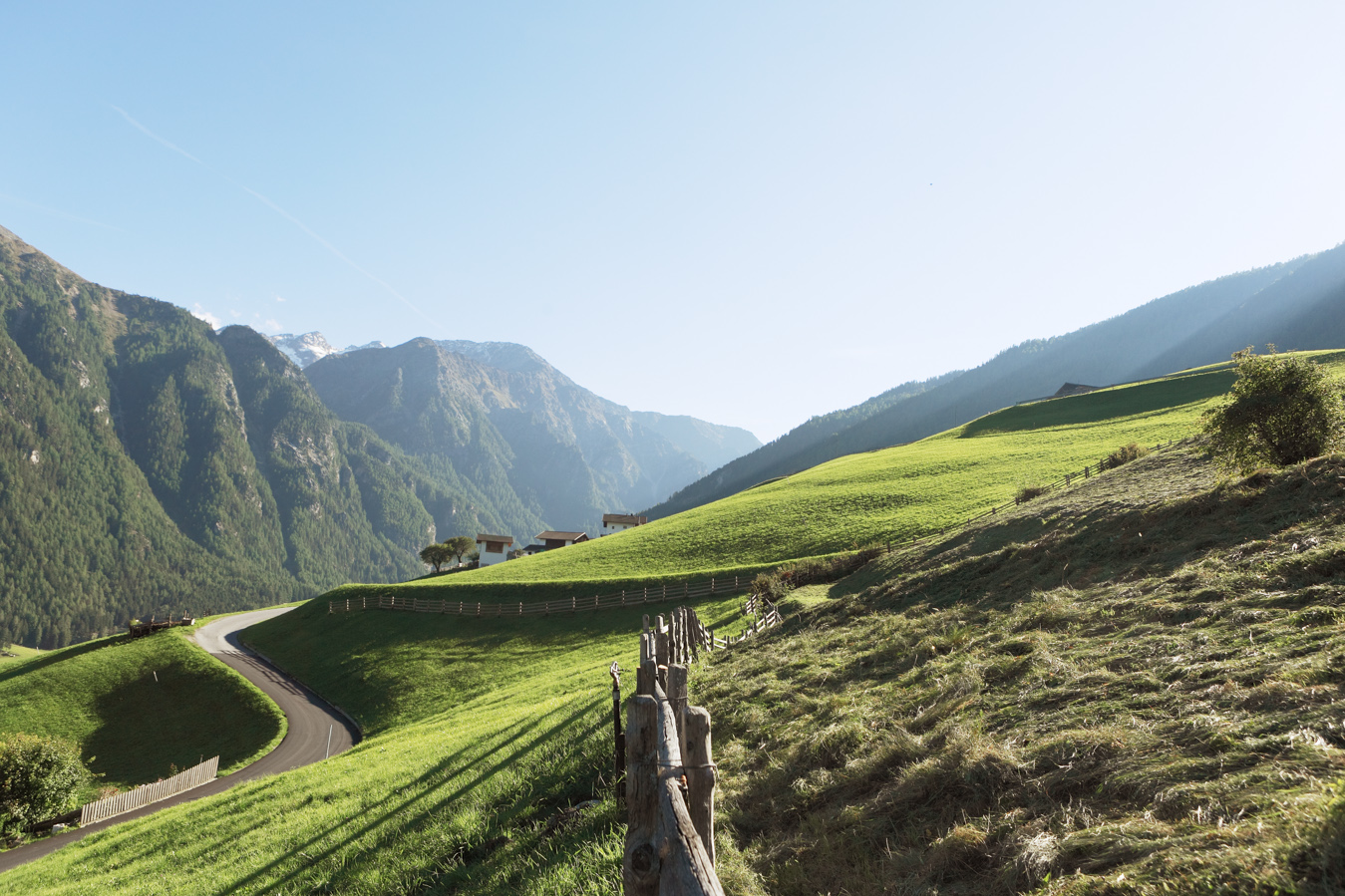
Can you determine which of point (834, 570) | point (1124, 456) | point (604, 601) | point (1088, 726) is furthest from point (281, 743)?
point (1124, 456)

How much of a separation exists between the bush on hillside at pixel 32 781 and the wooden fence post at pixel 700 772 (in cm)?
4249

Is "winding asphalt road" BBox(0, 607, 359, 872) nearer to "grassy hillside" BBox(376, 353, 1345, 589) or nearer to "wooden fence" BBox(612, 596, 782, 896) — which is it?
"grassy hillside" BBox(376, 353, 1345, 589)

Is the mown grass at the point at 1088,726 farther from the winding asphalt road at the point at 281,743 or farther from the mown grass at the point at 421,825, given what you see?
the winding asphalt road at the point at 281,743

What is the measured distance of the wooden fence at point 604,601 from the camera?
42781 mm

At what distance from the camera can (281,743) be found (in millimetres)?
34750

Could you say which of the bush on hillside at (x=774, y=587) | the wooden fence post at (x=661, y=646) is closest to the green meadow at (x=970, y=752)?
the wooden fence post at (x=661, y=646)

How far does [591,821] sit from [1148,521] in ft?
48.9

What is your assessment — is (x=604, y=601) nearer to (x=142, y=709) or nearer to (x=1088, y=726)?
(x=142, y=709)

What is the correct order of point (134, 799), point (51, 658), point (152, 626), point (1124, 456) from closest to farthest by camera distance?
point (134, 799) < point (1124, 456) < point (51, 658) < point (152, 626)

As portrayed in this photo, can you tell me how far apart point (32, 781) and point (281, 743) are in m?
10.5

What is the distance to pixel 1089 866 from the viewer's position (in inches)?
176

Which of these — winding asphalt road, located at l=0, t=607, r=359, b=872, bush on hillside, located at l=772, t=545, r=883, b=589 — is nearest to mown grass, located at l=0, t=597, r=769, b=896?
winding asphalt road, located at l=0, t=607, r=359, b=872

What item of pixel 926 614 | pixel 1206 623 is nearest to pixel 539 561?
pixel 926 614

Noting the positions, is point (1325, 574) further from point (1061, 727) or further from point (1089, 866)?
point (1089, 866)
